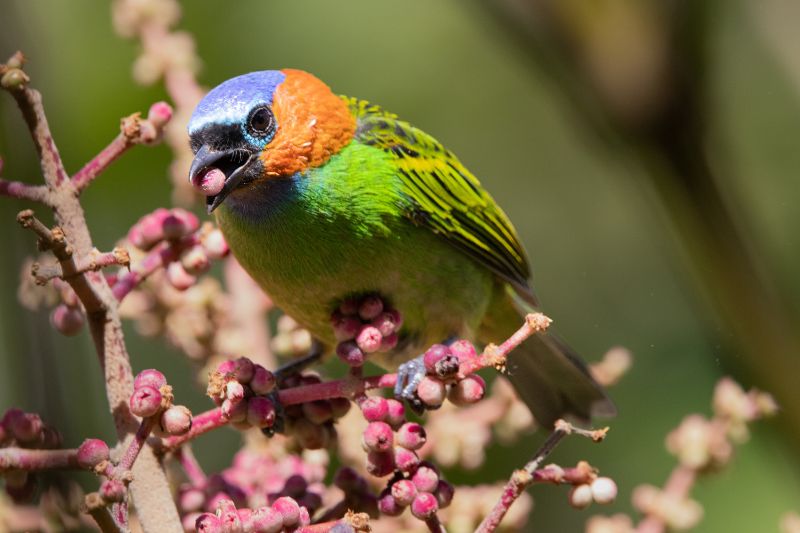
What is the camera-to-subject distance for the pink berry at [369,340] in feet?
8.51

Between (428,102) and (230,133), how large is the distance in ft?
8.48

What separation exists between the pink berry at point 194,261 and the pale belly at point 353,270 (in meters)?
→ 0.56

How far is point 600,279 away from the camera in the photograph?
5.30 metres

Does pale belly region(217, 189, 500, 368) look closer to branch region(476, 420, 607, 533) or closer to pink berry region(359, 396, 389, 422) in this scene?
pink berry region(359, 396, 389, 422)

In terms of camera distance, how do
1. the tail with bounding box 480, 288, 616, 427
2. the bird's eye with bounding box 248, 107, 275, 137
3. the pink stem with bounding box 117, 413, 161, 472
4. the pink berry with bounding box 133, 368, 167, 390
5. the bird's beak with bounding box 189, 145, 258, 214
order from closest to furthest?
the pink stem with bounding box 117, 413, 161, 472, the pink berry with bounding box 133, 368, 167, 390, the bird's beak with bounding box 189, 145, 258, 214, the bird's eye with bounding box 248, 107, 275, 137, the tail with bounding box 480, 288, 616, 427

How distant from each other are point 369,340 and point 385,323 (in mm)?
196

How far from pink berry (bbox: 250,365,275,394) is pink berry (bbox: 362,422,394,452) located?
233mm

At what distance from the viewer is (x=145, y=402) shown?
2.03m

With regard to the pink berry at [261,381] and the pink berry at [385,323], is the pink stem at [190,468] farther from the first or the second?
the pink berry at [385,323]

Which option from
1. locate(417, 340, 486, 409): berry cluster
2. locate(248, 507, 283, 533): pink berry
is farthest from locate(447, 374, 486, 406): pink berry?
locate(248, 507, 283, 533): pink berry

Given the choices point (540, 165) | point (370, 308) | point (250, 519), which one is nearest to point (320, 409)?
point (370, 308)

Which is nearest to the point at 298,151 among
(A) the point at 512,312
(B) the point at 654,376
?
(A) the point at 512,312

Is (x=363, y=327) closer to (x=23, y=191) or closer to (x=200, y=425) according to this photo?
(x=200, y=425)

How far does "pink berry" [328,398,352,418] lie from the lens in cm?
274
